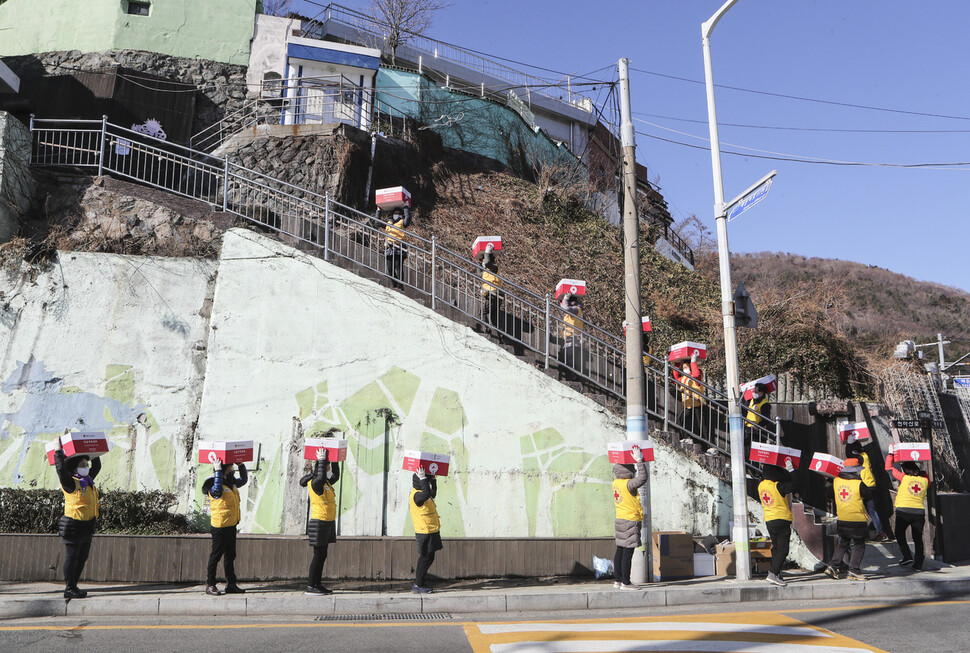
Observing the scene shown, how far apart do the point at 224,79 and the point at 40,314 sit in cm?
→ 1412

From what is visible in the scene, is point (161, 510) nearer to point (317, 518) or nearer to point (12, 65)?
point (317, 518)

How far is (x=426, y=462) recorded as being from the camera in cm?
908

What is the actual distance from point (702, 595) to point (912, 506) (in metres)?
3.99

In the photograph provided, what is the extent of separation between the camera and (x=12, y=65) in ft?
76.9

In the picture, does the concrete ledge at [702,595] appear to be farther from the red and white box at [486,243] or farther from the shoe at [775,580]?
the red and white box at [486,243]

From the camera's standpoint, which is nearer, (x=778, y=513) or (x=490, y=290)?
(x=778, y=513)

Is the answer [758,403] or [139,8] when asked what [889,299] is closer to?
[758,403]

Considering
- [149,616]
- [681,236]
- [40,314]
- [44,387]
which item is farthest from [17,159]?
[681,236]

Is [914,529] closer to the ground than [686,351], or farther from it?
closer to the ground

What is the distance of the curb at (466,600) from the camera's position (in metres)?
8.09

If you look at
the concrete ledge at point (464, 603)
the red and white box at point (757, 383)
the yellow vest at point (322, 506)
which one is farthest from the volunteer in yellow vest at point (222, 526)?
the red and white box at point (757, 383)

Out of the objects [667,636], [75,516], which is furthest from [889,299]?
[75,516]

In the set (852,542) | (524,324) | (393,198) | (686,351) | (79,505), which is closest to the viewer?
(79,505)

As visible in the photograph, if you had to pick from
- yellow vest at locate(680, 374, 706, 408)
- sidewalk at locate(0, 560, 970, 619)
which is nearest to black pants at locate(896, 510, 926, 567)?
sidewalk at locate(0, 560, 970, 619)
